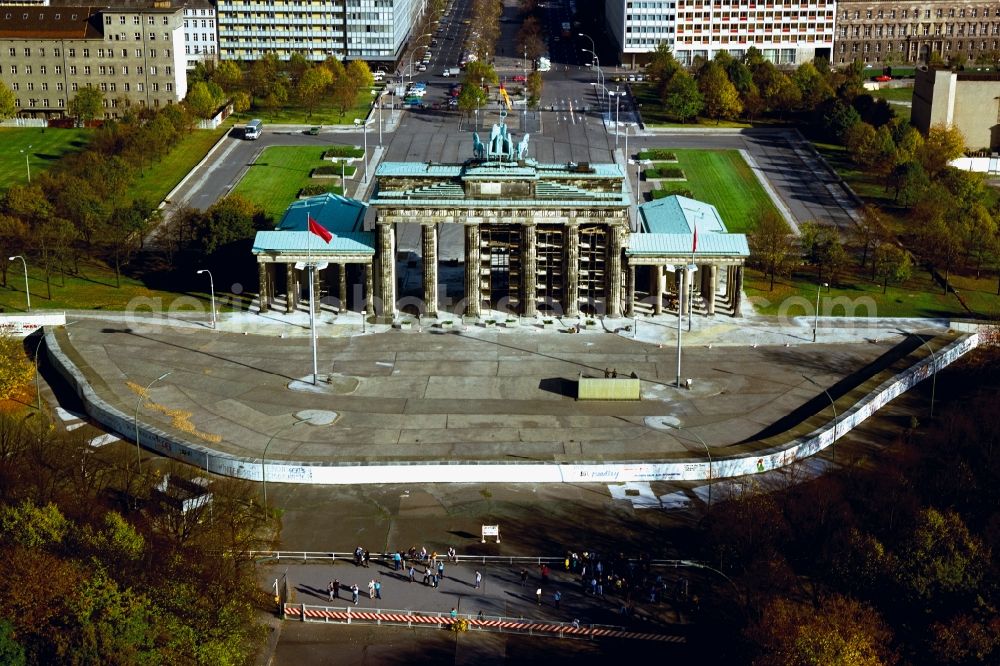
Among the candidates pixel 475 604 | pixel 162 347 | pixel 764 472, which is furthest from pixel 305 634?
pixel 162 347

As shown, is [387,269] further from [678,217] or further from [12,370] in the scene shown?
[12,370]

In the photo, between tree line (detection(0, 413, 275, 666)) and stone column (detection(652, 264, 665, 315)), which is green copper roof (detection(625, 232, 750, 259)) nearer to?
stone column (detection(652, 264, 665, 315))

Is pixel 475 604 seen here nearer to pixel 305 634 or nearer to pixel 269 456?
pixel 305 634

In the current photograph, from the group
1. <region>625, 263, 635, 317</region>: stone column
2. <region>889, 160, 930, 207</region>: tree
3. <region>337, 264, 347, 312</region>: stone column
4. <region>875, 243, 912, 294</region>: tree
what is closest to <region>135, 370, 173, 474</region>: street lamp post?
<region>337, 264, 347, 312</region>: stone column

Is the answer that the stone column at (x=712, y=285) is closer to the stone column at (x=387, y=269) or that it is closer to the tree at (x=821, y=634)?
the stone column at (x=387, y=269)

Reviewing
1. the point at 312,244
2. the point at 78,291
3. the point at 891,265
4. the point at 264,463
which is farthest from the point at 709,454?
the point at 78,291
